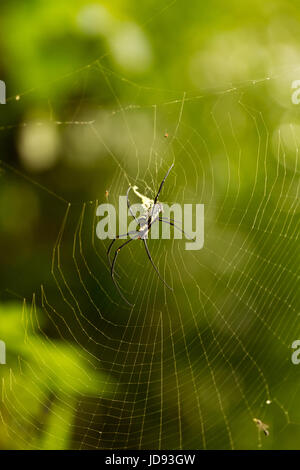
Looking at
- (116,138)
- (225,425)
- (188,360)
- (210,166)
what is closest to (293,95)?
(210,166)

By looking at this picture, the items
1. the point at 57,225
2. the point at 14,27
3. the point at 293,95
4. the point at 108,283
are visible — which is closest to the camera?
the point at 14,27

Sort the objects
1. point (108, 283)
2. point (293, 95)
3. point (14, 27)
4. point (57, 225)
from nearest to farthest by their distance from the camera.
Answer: point (14, 27), point (57, 225), point (108, 283), point (293, 95)

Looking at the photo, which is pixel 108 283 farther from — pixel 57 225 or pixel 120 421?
pixel 120 421

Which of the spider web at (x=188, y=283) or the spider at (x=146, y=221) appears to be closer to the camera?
the spider web at (x=188, y=283)

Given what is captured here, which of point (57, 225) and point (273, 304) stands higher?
point (57, 225)

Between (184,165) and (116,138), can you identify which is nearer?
(116,138)

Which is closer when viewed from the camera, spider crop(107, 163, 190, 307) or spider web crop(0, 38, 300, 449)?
spider web crop(0, 38, 300, 449)

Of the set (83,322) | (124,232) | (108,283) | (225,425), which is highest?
(124,232)

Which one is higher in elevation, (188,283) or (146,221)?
(146,221)
